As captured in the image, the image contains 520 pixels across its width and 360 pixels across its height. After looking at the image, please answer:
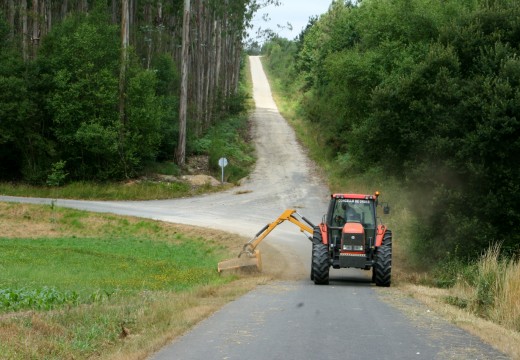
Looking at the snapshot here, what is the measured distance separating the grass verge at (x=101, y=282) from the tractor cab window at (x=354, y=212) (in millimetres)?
2903

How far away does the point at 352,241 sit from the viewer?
20.8m

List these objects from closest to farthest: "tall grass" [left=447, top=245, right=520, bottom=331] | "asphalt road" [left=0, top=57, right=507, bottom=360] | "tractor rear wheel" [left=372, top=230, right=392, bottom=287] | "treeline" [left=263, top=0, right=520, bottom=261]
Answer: "asphalt road" [left=0, top=57, right=507, bottom=360] → "tall grass" [left=447, top=245, right=520, bottom=331] → "tractor rear wheel" [left=372, top=230, right=392, bottom=287] → "treeline" [left=263, top=0, right=520, bottom=261]

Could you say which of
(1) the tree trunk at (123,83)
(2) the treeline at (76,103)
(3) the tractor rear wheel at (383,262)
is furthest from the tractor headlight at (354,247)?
(1) the tree trunk at (123,83)

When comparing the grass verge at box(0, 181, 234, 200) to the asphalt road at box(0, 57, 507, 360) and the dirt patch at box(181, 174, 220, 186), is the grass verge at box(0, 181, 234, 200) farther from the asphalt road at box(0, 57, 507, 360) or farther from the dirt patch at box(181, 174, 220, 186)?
the asphalt road at box(0, 57, 507, 360)

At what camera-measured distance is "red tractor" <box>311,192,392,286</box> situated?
20.8 m

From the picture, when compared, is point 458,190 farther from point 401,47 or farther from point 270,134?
point 270,134

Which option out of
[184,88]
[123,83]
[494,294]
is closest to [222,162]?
[184,88]

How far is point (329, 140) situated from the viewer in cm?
6488

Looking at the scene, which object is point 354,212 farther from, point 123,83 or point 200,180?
point 200,180

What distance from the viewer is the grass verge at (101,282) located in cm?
1108

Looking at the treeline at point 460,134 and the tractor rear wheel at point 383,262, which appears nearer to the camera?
the tractor rear wheel at point 383,262

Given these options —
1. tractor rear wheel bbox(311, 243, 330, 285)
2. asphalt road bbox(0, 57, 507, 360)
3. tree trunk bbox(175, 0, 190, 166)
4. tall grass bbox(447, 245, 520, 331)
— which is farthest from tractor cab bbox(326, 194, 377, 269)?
tree trunk bbox(175, 0, 190, 166)

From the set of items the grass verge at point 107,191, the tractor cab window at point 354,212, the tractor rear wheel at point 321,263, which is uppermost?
the tractor cab window at point 354,212

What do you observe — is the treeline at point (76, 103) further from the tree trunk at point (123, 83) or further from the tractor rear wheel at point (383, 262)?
the tractor rear wheel at point (383, 262)
